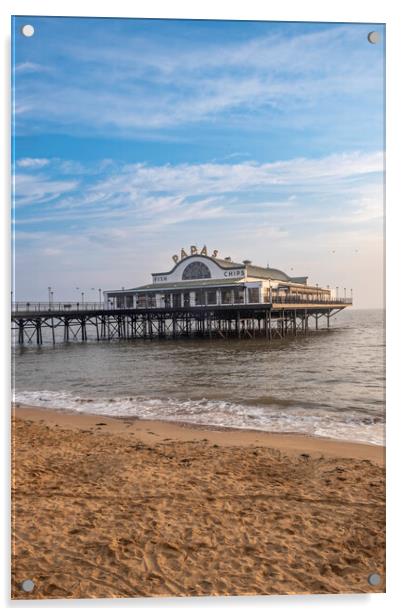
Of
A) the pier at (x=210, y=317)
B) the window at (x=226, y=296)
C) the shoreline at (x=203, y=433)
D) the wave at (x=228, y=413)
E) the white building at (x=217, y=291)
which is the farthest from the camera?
the pier at (x=210, y=317)

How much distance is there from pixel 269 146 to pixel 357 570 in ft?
9.90

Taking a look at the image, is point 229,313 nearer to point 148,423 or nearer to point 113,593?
point 148,423

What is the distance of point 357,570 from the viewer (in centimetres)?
273

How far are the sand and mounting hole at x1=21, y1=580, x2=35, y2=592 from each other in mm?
31

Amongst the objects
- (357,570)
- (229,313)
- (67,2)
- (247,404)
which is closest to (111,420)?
(247,404)

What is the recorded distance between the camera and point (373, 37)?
11.1ft

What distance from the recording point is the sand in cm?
265

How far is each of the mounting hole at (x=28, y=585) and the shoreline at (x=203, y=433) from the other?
1.42 meters

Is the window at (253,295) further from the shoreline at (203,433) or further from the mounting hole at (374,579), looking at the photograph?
the mounting hole at (374,579)

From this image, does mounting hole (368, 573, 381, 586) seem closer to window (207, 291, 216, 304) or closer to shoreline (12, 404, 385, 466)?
shoreline (12, 404, 385, 466)

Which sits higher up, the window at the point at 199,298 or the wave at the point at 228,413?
the window at the point at 199,298

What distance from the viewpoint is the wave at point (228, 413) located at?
4762mm
